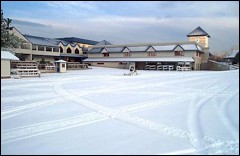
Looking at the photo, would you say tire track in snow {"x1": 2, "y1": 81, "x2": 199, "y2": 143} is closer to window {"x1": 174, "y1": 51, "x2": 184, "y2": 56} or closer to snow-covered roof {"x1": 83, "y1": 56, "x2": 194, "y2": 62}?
snow-covered roof {"x1": 83, "y1": 56, "x2": 194, "y2": 62}

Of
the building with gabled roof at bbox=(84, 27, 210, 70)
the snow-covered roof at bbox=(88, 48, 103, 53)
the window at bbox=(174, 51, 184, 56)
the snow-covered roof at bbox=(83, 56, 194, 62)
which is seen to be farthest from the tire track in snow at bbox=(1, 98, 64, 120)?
the snow-covered roof at bbox=(88, 48, 103, 53)

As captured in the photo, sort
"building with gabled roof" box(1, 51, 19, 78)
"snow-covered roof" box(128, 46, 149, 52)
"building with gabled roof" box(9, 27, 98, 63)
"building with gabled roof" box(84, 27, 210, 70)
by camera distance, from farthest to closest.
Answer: "snow-covered roof" box(128, 46, 149, 52) → "building with gabled roof" box(84, 27, 210, 70) → "building with gabled roof" box(9, 27, 98, 63) → "building with gabled roof" box(1, 51, 19, 78)

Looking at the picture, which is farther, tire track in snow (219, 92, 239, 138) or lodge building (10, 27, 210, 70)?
lodge building (10, 27, 210, 70)

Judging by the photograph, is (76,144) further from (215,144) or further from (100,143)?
(215,144)

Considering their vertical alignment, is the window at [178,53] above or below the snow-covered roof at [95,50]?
below

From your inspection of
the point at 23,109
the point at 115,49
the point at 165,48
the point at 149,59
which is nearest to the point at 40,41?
the point at 115,49

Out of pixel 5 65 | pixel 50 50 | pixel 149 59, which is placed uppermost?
pixel 50 50

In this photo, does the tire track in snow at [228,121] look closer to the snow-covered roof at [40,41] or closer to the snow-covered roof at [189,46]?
the snow-covered roof at [40,41]

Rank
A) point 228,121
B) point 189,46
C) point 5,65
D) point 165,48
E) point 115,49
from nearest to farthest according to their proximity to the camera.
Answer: point 5,65 < point 228,121 < point 189,46 < point 165,48 < point 115,49

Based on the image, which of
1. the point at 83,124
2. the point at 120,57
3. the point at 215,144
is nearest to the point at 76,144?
the point at 83,124

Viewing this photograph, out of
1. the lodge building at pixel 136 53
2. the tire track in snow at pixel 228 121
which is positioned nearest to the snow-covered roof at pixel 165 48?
the lodge building at pixel 136 53

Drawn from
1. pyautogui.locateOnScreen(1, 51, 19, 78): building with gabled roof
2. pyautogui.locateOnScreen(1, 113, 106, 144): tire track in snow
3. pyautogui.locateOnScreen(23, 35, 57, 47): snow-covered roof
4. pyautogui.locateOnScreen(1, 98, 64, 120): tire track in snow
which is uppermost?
pyautogui.locateOnScreen(23, 35, 57, 47): snow-covered roof

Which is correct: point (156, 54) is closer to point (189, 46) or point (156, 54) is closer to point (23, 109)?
point (189, 46)

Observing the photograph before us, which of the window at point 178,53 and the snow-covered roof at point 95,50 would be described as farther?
the snow-covered roof at point 95,50
